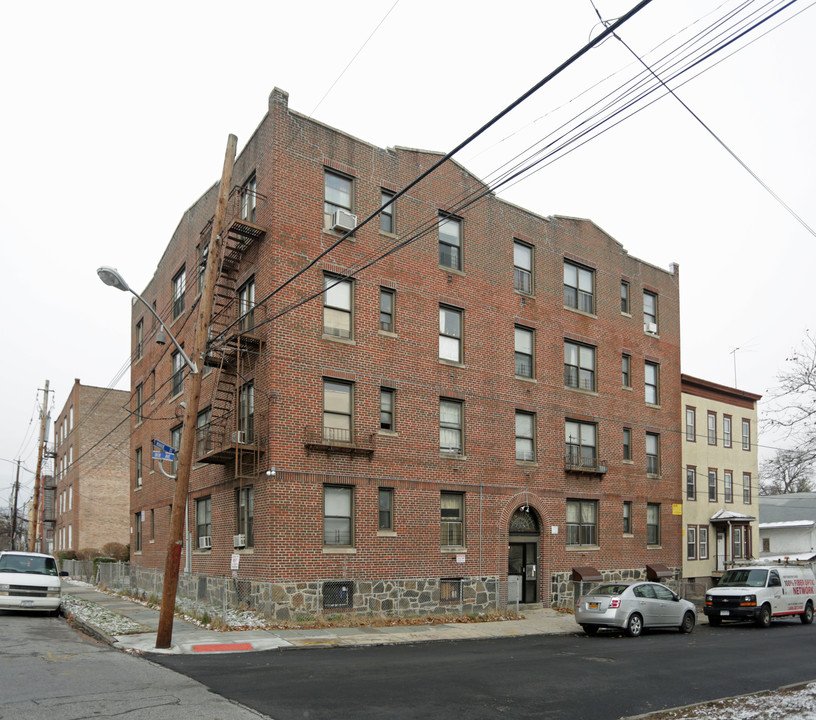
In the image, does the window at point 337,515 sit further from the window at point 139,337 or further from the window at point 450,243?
the window at point 139,337

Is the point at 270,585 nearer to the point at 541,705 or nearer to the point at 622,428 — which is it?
the point at 541,705

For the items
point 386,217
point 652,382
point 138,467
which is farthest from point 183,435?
point 652,382

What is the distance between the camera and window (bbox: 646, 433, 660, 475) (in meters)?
32.8

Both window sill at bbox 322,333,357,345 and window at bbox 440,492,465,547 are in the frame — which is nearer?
window sill at bbox 322,333,357,345

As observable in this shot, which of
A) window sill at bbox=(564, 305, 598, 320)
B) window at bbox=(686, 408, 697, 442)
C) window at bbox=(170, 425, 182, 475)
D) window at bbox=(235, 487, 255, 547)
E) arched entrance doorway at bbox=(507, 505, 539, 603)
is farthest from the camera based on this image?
window at bbox=(686, 408, 697, 442)

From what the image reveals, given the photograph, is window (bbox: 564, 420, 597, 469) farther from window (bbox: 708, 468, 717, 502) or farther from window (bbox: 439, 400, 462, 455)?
window (bbox: 708, 468, 717, 502)

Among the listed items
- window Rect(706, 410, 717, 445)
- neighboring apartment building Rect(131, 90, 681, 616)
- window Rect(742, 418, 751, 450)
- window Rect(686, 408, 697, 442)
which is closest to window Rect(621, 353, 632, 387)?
neighboring apartment building Rect(131, 90, 681, 616)

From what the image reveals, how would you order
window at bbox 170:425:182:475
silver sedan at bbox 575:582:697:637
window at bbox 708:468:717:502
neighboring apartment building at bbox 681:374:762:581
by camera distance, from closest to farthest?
silver sedan at bbox 575:582:697:637 < window at bbox 170:425:182:475 < neighboring apartment building at bbox 681:374:762:581 < window at bbox 708:468:717:502

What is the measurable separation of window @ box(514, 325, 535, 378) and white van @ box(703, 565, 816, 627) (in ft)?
31.7

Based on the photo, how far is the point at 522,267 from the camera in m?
28.6

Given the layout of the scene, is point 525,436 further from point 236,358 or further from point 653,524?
point 236,358

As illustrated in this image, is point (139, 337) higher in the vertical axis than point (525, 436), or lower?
higher

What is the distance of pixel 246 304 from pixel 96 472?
125 feet

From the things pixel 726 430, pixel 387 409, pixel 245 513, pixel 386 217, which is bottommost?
pixel 245 513
